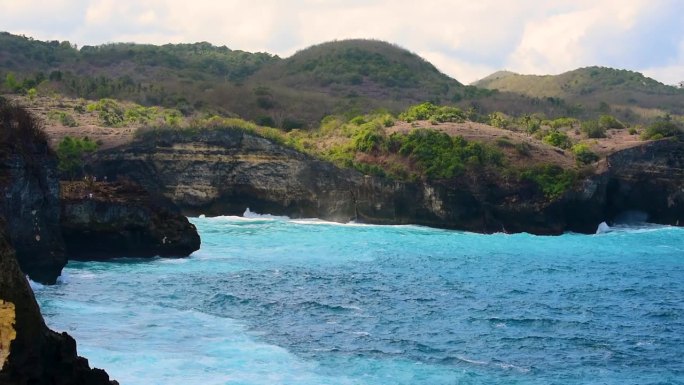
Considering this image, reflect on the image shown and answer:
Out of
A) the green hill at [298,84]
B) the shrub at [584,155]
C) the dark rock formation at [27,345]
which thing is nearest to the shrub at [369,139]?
the shrub at [584,155]

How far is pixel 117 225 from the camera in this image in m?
38.7

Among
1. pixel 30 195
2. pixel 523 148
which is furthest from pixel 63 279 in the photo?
pixel 523 148

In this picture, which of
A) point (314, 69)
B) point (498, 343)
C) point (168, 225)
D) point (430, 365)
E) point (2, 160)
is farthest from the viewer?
point (314, 69)

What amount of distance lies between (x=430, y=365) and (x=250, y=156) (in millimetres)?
46967

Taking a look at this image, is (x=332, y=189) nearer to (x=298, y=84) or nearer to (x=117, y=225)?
(x=117, y=225)

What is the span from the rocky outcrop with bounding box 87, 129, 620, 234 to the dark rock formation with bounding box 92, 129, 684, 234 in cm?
7

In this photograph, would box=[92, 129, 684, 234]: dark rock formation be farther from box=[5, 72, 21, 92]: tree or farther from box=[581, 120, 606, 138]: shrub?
box=[5, 72, 21, 92]: tree

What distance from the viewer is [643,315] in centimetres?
3062

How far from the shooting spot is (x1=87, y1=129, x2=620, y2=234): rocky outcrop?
6475cm

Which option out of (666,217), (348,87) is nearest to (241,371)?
(666,217)

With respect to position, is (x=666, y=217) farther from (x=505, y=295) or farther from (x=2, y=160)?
(x=2, y=160)

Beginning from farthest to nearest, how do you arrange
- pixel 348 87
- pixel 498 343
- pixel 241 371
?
pixel 348 87, pixel 498 343, pixel 241 371

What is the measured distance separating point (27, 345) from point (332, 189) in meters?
54.0

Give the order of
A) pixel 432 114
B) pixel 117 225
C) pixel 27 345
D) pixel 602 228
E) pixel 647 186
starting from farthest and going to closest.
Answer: pixel 432 114, pixel 647 186, pixel 602 228, pixel 117 225, pixel 27 345
